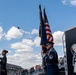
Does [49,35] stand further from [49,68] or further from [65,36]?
[65,36]

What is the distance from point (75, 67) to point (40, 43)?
301 inches

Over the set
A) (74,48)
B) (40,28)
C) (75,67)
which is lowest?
(75,67)

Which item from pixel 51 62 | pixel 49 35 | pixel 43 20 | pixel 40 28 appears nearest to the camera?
pixel 51 62

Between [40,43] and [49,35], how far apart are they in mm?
1323

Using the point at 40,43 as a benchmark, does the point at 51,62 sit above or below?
below

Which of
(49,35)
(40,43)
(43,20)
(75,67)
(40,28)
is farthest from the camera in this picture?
(43,20)

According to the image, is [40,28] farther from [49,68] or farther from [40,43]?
[49,68]

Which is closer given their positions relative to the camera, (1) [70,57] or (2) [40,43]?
(1) [70,57]

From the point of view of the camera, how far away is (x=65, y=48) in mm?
7172

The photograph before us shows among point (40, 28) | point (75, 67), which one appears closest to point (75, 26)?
point (75, 67)

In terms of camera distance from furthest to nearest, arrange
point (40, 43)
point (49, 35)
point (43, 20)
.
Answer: point (43, 20) < point (40, 43) < point (49, 35)

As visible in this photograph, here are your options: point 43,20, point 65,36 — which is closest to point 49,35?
point 43,20

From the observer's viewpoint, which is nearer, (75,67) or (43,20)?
(75,67)

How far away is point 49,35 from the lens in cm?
1326
